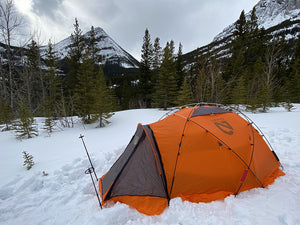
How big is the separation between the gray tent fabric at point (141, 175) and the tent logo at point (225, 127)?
1.63 meters

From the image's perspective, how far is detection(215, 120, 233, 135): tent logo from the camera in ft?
9.34

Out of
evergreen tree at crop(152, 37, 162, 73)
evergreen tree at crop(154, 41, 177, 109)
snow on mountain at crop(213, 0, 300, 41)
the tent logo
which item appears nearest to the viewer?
the tent logo

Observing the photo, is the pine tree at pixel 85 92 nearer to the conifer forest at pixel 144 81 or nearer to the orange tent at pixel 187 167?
the conifer forest at pixel 144 81

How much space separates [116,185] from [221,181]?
218 centimetres

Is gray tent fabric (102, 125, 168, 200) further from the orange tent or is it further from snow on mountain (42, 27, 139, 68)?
snow on mountain (42, 27, 139, 68)

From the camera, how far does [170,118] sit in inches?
130

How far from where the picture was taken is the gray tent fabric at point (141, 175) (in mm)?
2443

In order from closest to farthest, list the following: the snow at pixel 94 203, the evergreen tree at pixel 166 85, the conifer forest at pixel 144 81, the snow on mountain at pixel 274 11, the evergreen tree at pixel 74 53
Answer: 1. the snow at pixel 94 203
2. the conifer forest at pixel 144 81
3. the evergreen tree at pixel 166 85
4. the evergreen tree at pixel 74 53
5. the snow on mountain at pixel 274 11

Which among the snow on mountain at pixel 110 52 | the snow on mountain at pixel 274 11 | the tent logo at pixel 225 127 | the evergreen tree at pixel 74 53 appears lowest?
the tent logo at pixel 225 127

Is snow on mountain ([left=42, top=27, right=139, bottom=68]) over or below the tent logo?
over

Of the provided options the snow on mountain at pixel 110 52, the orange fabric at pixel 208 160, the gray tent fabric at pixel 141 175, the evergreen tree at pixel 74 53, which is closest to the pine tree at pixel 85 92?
the gray tent fabric at pixel 141 175

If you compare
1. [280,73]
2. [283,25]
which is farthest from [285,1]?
[280,73]

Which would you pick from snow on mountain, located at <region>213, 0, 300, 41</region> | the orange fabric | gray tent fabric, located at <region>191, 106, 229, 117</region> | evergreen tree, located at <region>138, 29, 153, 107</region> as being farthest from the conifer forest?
snow on mountain, located at <region>213, 0, 300, 41</region>

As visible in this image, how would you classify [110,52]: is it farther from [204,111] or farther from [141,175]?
[141,175]
